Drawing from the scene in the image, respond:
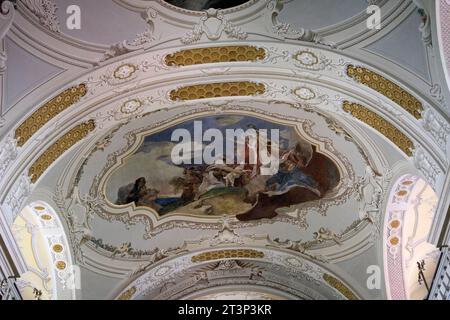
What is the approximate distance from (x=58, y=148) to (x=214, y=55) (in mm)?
3056

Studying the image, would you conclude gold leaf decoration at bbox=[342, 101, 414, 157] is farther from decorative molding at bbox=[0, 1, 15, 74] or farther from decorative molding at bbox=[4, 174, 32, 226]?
decorative molding at bbox=[0, 1, 15, 74]

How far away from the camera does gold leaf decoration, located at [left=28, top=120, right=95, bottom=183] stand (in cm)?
1176

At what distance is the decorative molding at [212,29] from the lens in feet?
37.1

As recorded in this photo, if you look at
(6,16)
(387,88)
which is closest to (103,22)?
(6,16)

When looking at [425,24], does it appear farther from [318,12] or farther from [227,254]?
[227,254]

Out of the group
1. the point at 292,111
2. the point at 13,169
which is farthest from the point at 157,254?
the point at 13,169

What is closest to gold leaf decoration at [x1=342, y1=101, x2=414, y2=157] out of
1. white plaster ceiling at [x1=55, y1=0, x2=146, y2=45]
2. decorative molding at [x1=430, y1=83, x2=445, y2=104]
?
decorative molding at [x1=430, y1=83, x2=445, y2=104]

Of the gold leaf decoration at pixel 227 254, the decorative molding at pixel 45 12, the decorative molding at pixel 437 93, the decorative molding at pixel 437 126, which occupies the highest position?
the decorative molding at pixel 45 12

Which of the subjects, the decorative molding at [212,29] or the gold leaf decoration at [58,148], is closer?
the decorative molding at [212,29]

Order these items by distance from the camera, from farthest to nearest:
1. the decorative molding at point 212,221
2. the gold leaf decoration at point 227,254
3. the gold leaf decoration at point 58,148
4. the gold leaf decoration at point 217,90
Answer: the gold leaf decoration at point 227,254 < the decorative molding at point 212,221 < the gold leaf decoration at point 217,90 < the gold leaf decoration at point 58,148

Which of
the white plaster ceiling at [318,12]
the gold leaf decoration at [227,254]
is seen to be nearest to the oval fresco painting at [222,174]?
the gold leaf decoration at [227,254]

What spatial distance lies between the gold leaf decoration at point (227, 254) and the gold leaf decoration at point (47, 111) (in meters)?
6.31

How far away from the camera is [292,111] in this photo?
1373 cm

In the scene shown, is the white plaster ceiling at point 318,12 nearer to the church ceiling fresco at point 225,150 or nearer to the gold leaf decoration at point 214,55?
the church ceiling fresco at point 225,150
